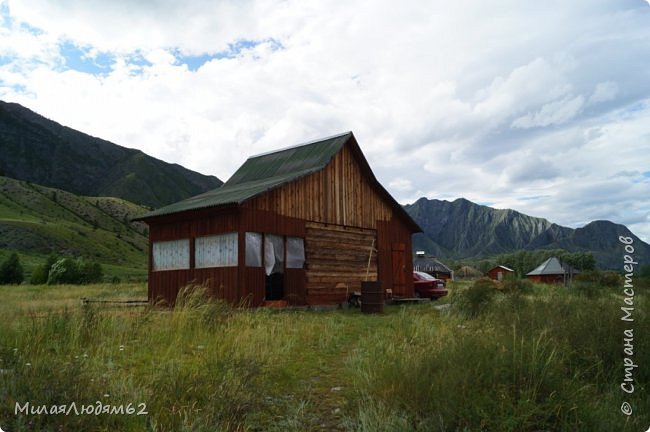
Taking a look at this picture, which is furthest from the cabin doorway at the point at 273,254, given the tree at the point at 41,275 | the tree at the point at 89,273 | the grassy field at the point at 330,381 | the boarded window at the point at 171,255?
the tree at the point at 41,275

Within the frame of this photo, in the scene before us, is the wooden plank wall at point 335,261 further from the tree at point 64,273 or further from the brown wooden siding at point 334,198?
the tree at point 64,273

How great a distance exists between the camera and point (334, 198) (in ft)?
72.2

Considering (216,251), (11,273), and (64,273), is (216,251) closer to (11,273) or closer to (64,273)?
(64,273)

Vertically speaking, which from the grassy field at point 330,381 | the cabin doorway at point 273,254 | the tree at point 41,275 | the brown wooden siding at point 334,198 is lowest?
the grassy field at point 330,381

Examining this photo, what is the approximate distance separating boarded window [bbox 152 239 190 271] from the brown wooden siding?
3564 mm

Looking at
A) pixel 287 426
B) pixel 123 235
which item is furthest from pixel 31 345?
pixel 123 235

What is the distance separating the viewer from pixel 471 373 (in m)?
5.16

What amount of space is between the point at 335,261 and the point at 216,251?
18.3 feet

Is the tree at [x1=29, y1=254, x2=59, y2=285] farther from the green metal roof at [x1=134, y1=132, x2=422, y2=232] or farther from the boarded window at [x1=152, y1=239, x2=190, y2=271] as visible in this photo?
the boarded window at [x1=152, y1=239, x2=190, y2=271]

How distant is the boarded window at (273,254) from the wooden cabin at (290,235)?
4cm

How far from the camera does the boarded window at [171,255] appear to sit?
63.6 feet

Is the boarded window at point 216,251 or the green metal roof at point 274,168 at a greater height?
the green metal roof at point 274,168

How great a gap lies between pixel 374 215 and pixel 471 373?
19433 millimetres

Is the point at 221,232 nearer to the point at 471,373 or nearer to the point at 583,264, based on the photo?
the point at 471,373
